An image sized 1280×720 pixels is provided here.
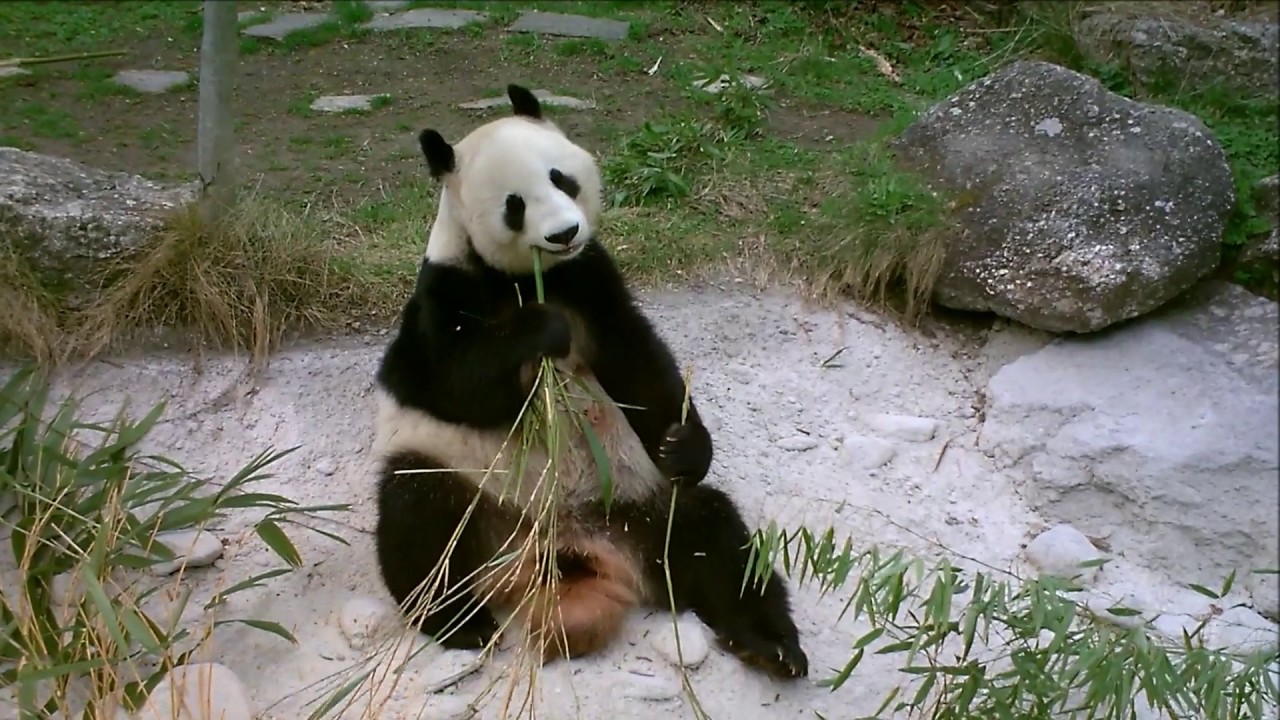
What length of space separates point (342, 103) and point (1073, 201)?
3.24m

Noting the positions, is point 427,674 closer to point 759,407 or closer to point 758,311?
point 759,407

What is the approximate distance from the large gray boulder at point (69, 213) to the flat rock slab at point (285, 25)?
2.02m

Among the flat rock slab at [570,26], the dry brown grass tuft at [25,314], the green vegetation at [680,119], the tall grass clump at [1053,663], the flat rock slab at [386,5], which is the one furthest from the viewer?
the flat rock slab at [386,5]

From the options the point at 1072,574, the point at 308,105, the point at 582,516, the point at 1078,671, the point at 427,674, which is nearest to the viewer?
the point at 1078,671

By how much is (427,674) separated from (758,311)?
1.74 m

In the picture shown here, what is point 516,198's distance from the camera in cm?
250

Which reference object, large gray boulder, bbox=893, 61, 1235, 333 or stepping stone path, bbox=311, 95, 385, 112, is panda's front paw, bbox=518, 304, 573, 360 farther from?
stepping stone path, bbox=311, 95, 385, 112

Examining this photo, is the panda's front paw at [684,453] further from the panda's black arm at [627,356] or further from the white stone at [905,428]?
the white stone at [905,428]

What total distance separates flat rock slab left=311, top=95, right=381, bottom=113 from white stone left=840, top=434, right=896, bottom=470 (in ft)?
9.60

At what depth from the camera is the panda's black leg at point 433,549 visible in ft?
8.70

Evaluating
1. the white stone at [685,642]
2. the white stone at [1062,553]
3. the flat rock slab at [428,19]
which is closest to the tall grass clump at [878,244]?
the white stone at [1062,553]

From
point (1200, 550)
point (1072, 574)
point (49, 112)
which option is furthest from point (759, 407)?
point (49, 112)

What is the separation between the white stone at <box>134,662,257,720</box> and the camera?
2.42 metres

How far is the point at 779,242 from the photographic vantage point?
3.96 metres
